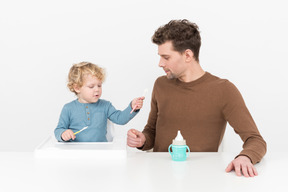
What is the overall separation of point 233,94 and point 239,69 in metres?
1.52

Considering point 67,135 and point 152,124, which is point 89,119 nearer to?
point 67,135

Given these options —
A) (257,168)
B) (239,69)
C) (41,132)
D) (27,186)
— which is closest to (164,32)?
(257,168)

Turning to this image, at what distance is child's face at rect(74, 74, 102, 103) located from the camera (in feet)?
7.62

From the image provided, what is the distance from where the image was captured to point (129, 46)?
12.1 ft

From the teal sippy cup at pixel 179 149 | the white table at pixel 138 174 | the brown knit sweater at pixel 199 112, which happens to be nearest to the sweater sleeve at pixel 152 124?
the brown knit sweater at pixel 199 112

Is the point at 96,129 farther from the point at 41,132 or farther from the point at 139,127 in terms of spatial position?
the point at 41,132

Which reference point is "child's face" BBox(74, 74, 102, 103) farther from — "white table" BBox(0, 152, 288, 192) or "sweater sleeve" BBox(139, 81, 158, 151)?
"white table" BBox(0, 152, 288, 192)

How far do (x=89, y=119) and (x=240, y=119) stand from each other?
2.61 ft

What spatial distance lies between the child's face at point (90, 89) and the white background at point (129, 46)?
1301mm

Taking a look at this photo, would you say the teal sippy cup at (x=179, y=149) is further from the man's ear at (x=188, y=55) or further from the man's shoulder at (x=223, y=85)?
the man's ear at (x=188, y=55)

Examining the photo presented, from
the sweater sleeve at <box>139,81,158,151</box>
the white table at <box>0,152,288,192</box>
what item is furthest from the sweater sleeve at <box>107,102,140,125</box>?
the white table at <box>0,152,288,192</box>

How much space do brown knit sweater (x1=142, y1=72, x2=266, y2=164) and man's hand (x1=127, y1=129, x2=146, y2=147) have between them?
0.60 ft

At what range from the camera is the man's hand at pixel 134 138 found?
2180 millimetres

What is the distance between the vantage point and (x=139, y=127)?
149 inches
